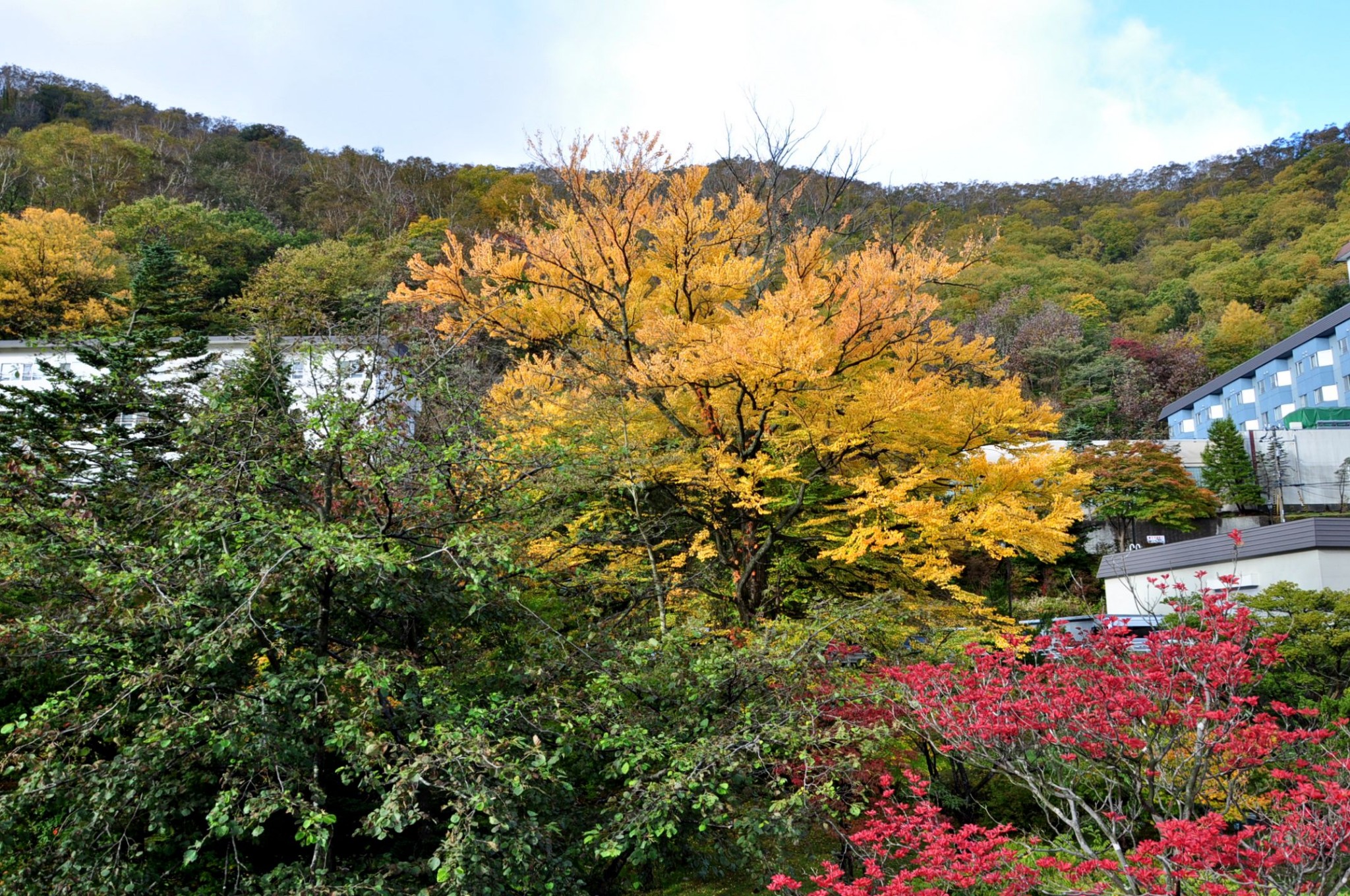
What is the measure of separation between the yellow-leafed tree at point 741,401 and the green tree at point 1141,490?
1737cm

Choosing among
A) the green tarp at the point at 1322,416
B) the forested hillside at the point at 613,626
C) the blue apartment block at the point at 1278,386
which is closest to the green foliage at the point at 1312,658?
the forested hillside at the point at 613,626

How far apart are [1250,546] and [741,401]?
9271 mm

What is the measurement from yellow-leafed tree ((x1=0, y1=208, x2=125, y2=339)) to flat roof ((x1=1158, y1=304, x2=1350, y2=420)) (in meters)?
45.4

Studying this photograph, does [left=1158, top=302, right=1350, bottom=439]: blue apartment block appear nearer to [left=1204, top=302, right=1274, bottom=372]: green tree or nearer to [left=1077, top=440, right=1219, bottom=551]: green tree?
[left=1204, top=302, right=1274, bottom=372]: green tree

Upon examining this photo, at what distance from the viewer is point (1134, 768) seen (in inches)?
215

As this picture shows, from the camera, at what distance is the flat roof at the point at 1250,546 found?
483 inches

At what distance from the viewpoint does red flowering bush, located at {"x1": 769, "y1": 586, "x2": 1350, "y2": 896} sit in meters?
4.59

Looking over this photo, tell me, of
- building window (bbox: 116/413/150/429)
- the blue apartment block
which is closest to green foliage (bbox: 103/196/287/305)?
building window (bbox: 116/413/150/429)

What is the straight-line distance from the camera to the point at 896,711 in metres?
7.69

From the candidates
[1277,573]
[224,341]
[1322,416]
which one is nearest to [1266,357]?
[1322,416]

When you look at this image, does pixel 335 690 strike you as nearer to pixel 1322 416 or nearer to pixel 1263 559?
pixel 1263 559

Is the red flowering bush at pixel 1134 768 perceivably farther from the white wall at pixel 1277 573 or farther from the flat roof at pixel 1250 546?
the white wall at pixel 1277 573

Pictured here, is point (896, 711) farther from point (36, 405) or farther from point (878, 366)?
point (36, 405)

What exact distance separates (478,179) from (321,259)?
23.1 meters
